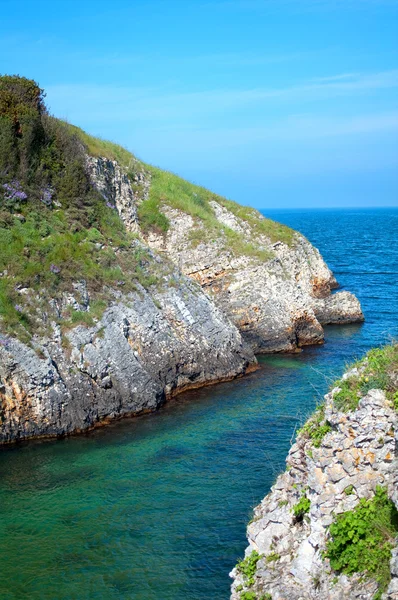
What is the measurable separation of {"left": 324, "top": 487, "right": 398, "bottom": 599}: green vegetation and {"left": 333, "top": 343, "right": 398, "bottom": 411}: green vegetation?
196cm

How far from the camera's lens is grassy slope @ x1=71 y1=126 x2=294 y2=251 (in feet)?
141

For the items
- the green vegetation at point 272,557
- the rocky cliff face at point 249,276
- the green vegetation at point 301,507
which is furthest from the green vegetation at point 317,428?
the rocky cliff face at point 249,276

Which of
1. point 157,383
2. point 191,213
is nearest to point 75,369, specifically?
point 157,383

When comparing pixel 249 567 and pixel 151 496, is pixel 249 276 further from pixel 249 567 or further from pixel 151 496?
pixel 249 567

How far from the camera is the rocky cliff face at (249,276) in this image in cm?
3797

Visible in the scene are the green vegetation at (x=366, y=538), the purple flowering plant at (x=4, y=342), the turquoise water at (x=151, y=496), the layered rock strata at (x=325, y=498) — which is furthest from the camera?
the purple flowering plant at (x=4, y=342)

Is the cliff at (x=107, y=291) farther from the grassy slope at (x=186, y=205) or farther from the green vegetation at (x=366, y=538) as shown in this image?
the green vegetation at (x=366, y=538)

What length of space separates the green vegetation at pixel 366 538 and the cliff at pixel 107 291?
16.1 m

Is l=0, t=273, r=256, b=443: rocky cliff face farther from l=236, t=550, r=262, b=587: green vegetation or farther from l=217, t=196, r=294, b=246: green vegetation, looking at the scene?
l=217, t=196, r=294, b=246: green vegetation

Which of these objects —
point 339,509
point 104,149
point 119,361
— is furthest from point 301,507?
point 104,149

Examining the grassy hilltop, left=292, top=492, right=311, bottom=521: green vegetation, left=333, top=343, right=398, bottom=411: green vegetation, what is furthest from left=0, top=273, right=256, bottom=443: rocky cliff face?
left=333, top=343, right=398, bottom=411: green vegetation

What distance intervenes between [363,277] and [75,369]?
152ft

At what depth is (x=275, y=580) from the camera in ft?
38.9

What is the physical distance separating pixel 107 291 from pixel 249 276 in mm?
12616
